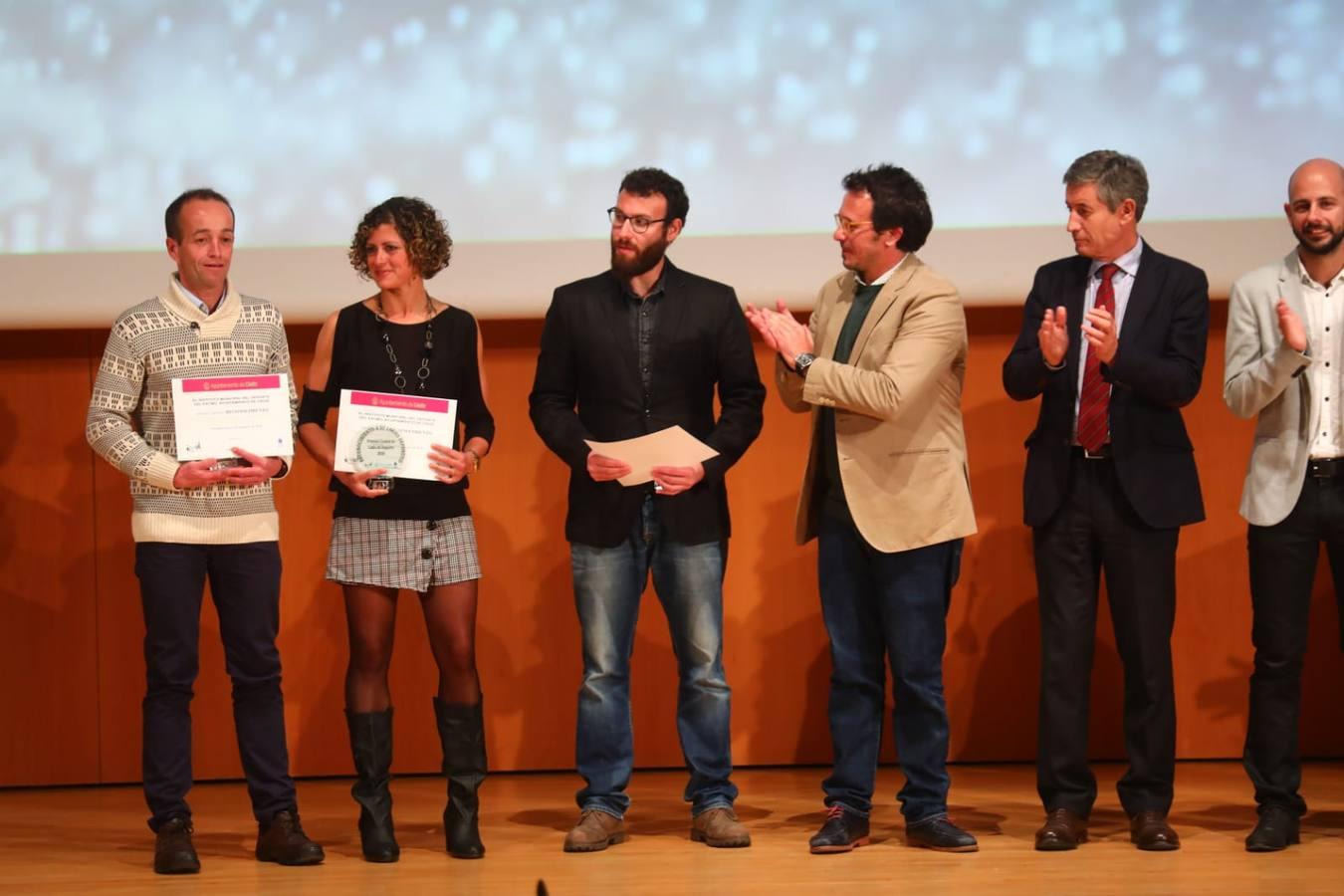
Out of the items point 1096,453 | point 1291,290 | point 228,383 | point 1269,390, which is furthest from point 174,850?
point 1291,290

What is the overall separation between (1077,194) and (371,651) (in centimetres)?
204

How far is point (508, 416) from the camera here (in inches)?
189

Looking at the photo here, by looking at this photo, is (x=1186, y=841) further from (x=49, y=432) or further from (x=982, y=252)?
(x=49, y=432)

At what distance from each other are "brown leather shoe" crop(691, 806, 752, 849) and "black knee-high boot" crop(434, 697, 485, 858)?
1.79ft

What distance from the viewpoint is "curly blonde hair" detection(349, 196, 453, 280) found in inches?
145

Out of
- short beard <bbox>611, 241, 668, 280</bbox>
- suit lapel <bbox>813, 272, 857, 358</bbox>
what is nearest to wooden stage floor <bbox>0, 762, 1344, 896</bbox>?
suit lapel <bbox>813, 272, 857, 358</bbox>

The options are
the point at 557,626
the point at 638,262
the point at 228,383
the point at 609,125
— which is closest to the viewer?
the point at 228,383

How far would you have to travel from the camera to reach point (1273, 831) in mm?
3604

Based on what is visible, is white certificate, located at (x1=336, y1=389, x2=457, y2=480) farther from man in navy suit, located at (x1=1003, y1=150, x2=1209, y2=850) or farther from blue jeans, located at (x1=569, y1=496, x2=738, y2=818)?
man in navy suit, located at (x1=1003, y1=150, x2=1209, y2=850)

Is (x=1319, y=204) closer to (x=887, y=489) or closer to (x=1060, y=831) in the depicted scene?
(x=887, y=489)

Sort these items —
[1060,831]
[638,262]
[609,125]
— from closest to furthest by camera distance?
1. [1060,831]
2. [638,262]
3. [609,125]

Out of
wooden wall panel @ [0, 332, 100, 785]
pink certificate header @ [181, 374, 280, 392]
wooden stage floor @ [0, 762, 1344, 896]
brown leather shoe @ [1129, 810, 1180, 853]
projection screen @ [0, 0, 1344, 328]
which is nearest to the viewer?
wooden stage floor @ [0, 762, 1344, 896]

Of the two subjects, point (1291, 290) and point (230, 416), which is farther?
point (1291, 290)

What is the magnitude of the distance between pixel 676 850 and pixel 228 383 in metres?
1.56
